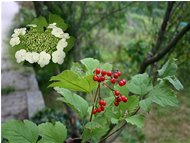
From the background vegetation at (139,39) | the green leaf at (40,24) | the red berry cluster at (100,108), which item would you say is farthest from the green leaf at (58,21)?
the background vegetation at (139,39)

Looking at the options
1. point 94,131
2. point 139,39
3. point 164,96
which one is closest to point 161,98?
point 164,96

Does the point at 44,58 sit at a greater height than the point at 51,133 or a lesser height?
greater

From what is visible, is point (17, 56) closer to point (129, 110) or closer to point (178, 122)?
point (129, 110)

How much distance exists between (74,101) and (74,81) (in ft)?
0.26

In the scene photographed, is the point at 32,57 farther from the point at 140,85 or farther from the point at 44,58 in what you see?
the point at 140,85

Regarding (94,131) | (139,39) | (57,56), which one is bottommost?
(139,39)

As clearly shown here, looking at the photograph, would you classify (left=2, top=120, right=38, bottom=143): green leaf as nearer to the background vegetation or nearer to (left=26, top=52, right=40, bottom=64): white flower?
(left=26, top=52, right=40, bottom=64): white flower

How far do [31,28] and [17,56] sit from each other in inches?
2.1

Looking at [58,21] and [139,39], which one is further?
[139,39]

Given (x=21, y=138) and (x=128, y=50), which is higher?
(x=21, y=138)

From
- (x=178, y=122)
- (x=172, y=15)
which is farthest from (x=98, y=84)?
(x=178, y=122)

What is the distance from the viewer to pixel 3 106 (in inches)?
103

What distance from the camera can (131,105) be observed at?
0.54 meters

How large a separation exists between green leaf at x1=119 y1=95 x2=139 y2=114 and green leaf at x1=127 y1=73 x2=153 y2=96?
13mm
